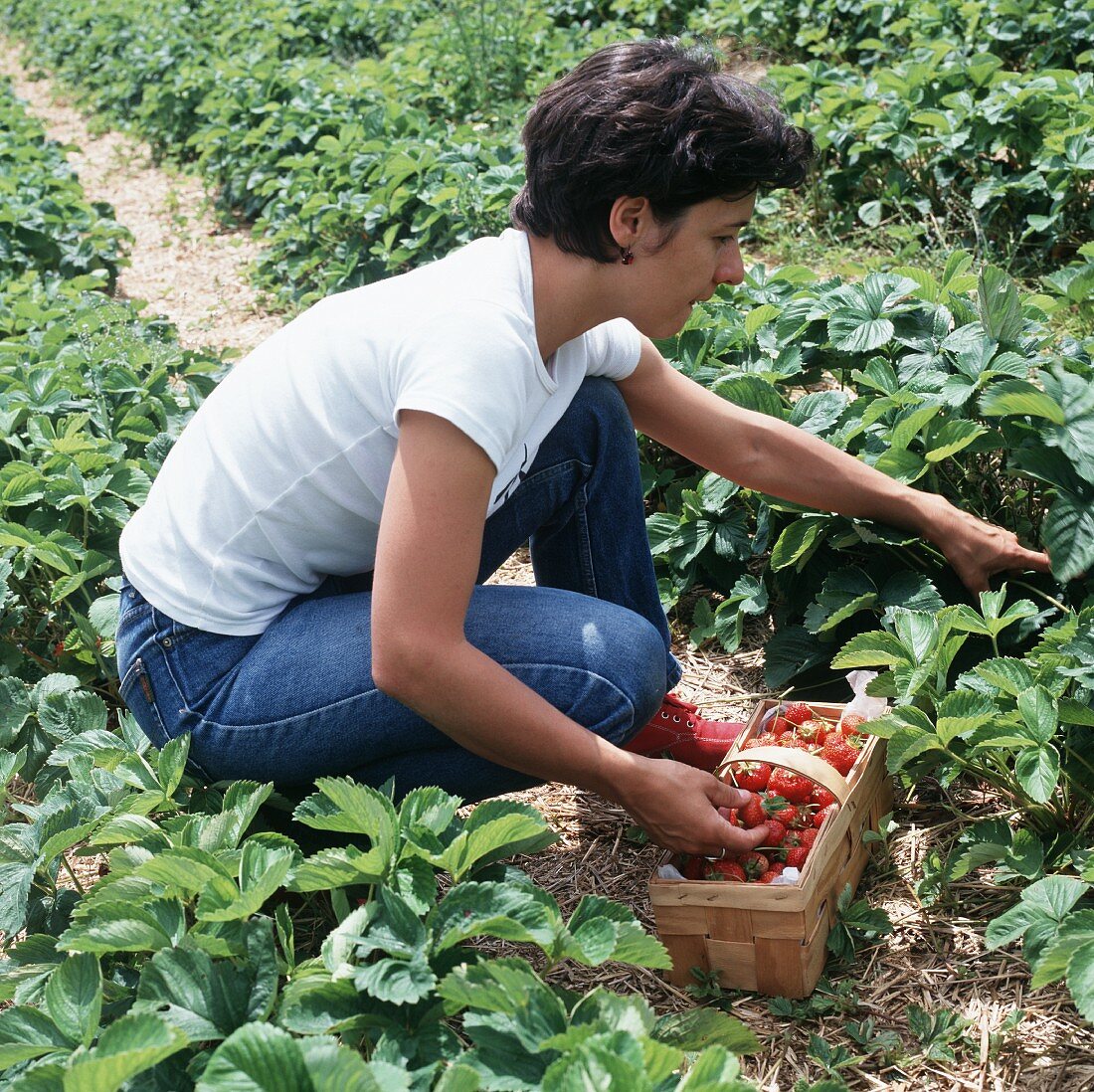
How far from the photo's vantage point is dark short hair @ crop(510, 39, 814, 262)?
5.77 ft

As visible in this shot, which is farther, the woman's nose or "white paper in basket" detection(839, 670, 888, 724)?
"white paper in basket" detection(839, 670, 888, 724)

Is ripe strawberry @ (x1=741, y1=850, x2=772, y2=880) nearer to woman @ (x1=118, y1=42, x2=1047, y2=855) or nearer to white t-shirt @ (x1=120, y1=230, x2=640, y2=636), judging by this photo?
woman @ (x1=118, y1=42, x2=1047, y2=855)

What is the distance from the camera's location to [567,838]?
7.72 ft

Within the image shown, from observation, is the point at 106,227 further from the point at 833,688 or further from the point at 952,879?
the point at 952,879

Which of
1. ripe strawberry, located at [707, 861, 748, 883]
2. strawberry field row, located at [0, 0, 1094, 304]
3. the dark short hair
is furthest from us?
strawberry field row, located at [0, 0, 1094, 304]

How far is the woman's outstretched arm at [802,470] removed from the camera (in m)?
2.22

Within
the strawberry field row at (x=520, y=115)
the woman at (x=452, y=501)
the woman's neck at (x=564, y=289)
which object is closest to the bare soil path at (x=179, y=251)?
the strawberry field row at (x=520, y=115)

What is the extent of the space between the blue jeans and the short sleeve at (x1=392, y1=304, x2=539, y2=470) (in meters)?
0.33

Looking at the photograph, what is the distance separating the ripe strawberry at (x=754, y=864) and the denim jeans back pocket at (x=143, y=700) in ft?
3.06

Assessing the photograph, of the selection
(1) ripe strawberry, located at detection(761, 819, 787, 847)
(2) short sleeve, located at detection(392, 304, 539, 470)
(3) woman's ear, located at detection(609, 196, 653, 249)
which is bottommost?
A: (1) ripe strawberry, located at detection(761, 819, 787, 847)

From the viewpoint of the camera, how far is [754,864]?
1.88 m

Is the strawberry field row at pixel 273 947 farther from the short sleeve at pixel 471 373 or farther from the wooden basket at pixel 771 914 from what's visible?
the short sleeve at pixel 471 373

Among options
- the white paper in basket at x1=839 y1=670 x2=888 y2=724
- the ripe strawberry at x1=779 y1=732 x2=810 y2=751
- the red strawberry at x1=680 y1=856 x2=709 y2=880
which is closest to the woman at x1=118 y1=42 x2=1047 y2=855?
the red strawberry at x1=680 y1=856 x2=709 y2=880

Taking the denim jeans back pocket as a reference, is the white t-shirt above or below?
above
